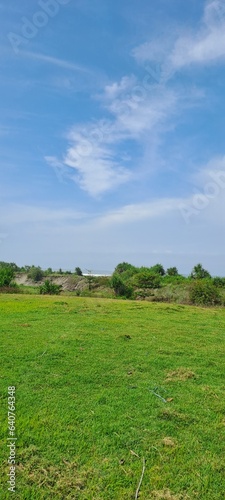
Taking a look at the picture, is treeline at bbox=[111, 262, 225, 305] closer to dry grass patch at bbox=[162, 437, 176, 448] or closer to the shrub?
the shrub

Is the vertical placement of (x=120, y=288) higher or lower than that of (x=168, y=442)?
higher

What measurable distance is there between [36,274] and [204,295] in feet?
93.0

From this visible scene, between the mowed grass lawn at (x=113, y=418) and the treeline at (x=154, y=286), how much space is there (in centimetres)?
1572

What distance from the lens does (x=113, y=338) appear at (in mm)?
6535

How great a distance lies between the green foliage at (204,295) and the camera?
2088cm

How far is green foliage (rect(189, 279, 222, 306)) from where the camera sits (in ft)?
68.5

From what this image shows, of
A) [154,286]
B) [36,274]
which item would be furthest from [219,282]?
[36,274]

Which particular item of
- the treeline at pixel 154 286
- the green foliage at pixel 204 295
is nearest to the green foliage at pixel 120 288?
the treeline at pixel 154 286

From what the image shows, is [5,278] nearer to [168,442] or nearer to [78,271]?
[78,271]

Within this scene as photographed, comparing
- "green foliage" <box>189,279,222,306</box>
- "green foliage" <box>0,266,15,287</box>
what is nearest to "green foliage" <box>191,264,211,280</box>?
"green foliage" <box>189,279,222,306</box>

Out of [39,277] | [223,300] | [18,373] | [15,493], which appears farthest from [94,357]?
[39,277]

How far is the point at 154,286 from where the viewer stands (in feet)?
94.4

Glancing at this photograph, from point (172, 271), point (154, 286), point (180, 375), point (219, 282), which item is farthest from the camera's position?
point (172, 271)

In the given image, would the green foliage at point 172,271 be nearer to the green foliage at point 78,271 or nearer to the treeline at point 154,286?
the treeline at point 154,286
